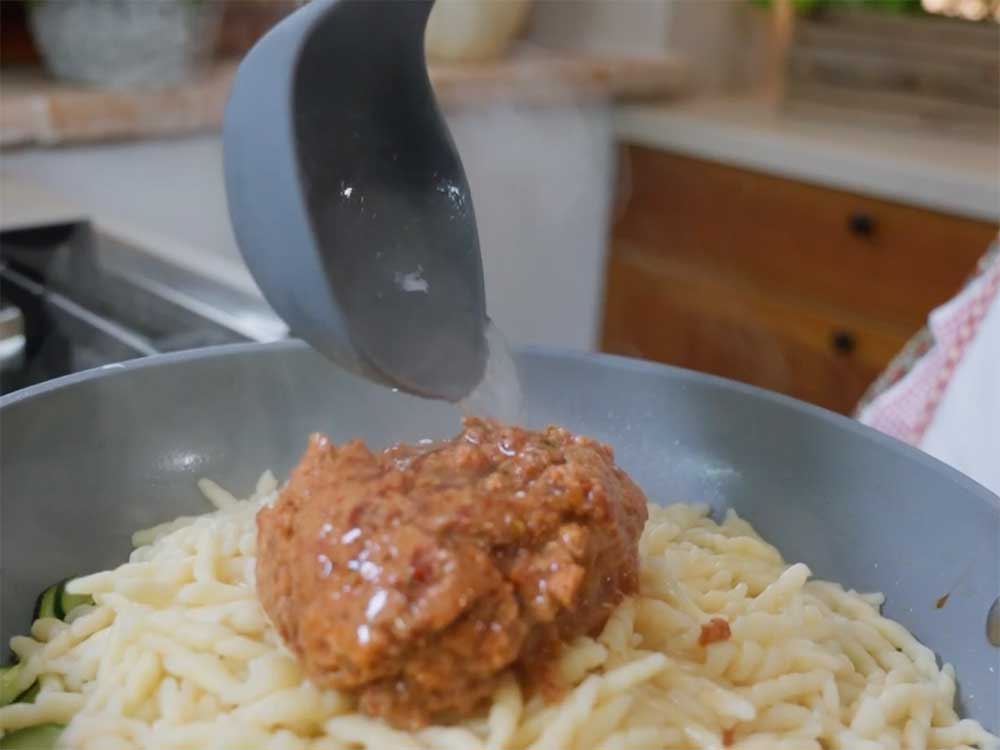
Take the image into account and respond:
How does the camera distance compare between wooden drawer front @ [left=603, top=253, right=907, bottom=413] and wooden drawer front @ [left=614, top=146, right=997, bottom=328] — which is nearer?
wooden drawer front @ [left=614, top=146, right=997, bottom=328]

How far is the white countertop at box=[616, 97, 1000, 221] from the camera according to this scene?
2.40m

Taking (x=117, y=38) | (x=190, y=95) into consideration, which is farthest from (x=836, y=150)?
(x=117, y=38)

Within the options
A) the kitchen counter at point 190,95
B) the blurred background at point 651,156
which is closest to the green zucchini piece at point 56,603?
the blurred background at point 651,156

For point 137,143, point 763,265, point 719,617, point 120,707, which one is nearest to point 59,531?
point 120,707

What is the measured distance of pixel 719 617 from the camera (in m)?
0.93

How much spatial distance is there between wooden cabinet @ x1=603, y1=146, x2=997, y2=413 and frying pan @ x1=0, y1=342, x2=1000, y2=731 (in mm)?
1524

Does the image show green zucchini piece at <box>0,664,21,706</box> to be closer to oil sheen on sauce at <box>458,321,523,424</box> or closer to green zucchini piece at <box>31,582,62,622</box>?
green zucchini piece at <box>31,582,62,622</box>

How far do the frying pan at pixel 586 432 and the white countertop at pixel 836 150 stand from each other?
1.53m

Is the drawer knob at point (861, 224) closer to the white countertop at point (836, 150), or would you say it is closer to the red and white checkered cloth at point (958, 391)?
the white countertop at point (836, 150)

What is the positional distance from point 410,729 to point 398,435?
41 cm

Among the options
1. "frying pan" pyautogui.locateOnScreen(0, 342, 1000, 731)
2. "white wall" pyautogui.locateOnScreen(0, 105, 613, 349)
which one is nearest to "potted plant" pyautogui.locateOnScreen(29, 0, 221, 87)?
"white wall" pyautogui.locateOnScreen(0, 105, 613, 349)

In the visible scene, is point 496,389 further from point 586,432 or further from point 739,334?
point 739,334

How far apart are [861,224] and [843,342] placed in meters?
0.29

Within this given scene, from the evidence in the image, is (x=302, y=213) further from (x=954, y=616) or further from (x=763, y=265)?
(x=763, y=265)
